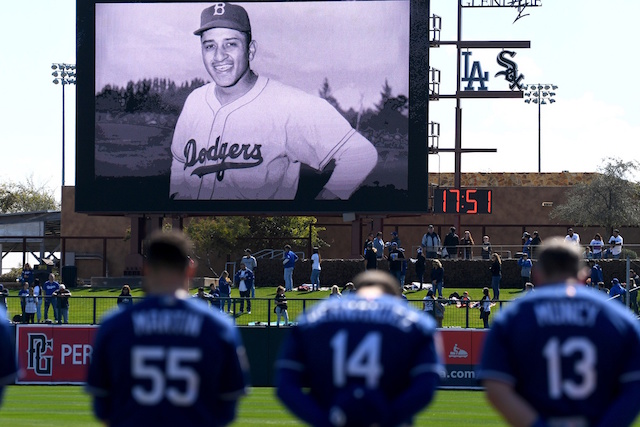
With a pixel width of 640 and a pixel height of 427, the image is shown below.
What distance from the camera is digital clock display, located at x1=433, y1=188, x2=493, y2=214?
41.5 metres

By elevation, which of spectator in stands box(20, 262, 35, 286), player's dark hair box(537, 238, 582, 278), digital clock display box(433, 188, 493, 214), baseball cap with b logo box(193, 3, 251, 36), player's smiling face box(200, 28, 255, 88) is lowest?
spectator in stands box(20, 262, 35, 286)

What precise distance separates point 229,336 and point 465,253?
3629 cm

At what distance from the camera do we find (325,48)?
3912cm

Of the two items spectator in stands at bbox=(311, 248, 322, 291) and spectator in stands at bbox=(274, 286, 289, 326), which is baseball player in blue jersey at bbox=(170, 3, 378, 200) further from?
spectator in stands at bbox=(274, 286, 289, 326)

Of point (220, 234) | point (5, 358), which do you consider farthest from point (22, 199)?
point (5, 358)

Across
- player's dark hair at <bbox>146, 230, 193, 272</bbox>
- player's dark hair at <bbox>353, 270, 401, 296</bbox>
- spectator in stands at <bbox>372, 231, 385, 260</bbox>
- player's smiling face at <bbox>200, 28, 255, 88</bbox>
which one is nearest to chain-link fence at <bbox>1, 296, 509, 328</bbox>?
spectator in stands at <bbox>372, 231, 385, 260</bbox>

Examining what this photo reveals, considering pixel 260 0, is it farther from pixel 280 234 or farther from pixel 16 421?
pixel 16 421

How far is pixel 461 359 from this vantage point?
2483cm

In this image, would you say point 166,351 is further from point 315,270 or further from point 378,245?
point 378,245

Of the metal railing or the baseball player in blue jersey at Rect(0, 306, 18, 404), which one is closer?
the baseball player in blue jersey at Rect(0, 306, 18, 404)

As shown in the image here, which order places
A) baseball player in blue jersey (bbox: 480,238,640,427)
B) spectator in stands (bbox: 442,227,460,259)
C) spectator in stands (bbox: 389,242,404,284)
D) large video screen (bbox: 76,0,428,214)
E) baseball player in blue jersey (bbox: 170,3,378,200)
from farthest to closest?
spectator in stands (bbox: 442,227,460,259) → baseball player in blue jersey (bbox: 170,3,378,200) → large video screen (bbox: 76,0,428,214) → spectator in stands (bbox: 389,242,404,284) → baseball player in blue jersey (bbox: 480,238,640,427)

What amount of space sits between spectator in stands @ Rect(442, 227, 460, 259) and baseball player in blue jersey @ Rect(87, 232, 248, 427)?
35322 mm

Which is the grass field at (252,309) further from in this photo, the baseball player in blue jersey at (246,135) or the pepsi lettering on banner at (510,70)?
the pepsi lettering on banner at (510,70)

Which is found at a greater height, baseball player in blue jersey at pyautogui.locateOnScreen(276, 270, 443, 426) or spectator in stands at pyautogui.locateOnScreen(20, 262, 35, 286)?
baseball player in blue jersey at pyautogui.locateOnScreen(276, 270, 443, 426)
